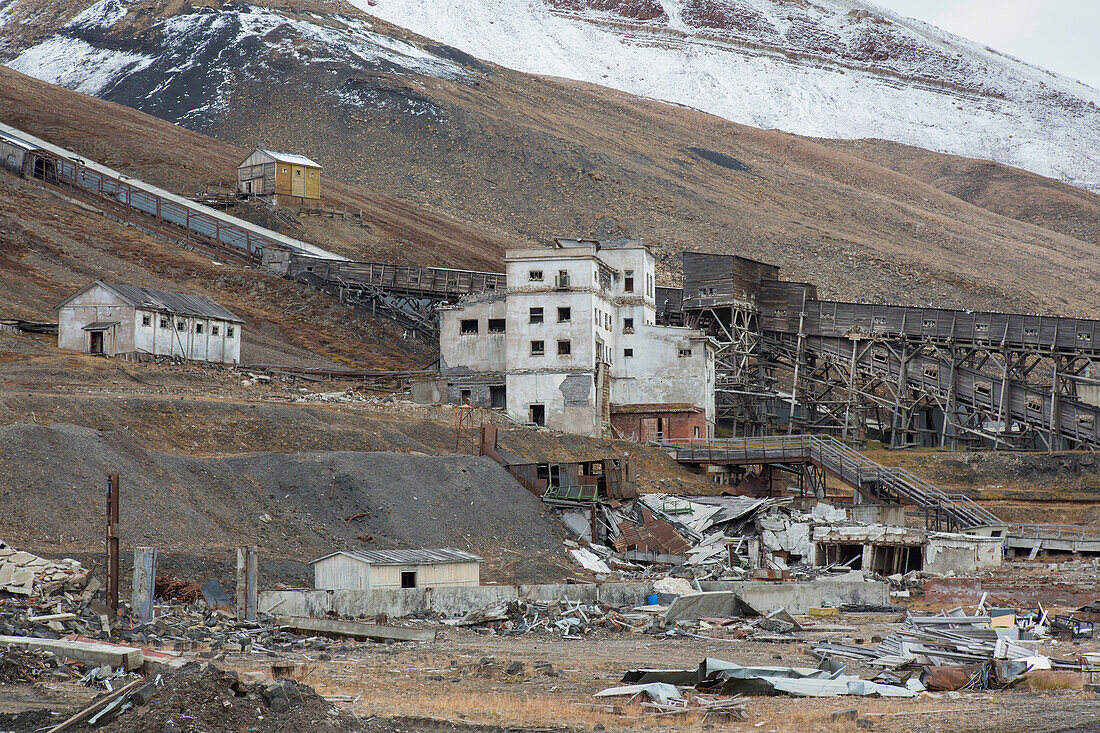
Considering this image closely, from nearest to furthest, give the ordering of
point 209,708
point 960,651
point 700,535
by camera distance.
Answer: point 209,708, point 960,651, point 700,535

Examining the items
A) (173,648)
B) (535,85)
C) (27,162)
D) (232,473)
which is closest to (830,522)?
(232,473)

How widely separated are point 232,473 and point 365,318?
3750 centimetres

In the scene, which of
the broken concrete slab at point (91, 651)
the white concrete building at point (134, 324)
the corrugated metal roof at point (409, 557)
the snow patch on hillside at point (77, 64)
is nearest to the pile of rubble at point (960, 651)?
the corrugated metal roof at point (409, 557)

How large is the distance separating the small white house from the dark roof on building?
25632mm

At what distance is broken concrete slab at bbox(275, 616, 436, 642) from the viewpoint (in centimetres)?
2986

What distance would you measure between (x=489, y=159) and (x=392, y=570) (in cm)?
9767

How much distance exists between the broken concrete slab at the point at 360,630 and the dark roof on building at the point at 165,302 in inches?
1195

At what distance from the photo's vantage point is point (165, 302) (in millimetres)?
58812

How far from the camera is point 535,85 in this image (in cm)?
16938

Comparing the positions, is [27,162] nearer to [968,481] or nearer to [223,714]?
[968,481]

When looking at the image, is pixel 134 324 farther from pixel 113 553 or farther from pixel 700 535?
pixel 113 553

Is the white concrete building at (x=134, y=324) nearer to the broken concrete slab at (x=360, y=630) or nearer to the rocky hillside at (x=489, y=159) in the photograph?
the broken concrete slab at (x=360, y=630)

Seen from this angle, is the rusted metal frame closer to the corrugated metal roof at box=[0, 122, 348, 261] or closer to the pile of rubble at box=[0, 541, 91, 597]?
the pile of rubble at box=[0, 541, 91, 597]

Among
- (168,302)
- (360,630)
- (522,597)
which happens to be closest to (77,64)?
(168,302)
